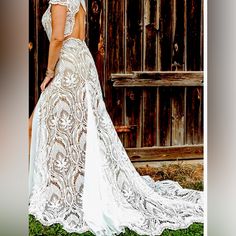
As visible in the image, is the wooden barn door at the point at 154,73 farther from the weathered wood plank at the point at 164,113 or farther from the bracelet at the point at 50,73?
the bracelet at the point at 50,73

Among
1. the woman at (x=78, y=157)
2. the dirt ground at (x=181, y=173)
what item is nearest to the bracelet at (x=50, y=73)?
the woman at (x=78, y=157)

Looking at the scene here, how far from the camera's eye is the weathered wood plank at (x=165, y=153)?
398 centimetres

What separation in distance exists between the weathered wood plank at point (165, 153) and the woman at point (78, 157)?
0.17ft

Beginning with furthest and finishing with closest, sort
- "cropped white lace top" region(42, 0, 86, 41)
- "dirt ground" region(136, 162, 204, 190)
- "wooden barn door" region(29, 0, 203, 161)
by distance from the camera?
"dirt ground" region(136, 162, 204, 190) < "wooden barn door" region(29, 0, 203, 161) < "cropped white lace top" region(42, 0, 86, 41)

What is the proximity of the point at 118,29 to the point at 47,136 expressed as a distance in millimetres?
651

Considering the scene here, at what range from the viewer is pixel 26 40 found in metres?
3.71

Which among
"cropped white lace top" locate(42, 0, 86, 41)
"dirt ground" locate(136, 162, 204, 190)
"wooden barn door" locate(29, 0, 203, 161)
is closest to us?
"cropped white lace top" locate(42, 0, 86, 41)

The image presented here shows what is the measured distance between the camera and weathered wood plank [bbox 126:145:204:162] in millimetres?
3980

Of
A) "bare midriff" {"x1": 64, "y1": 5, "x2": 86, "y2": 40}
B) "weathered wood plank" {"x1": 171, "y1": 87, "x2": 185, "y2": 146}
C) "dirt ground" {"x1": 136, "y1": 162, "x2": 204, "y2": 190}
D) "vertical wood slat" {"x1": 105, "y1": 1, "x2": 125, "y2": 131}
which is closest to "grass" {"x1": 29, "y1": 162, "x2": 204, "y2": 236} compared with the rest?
"dirt ground" {"x1": 136, "y1": 162, "x2": 204, "y2": 190}

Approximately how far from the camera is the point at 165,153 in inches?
158

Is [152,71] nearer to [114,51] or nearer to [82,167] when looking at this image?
[114,51]

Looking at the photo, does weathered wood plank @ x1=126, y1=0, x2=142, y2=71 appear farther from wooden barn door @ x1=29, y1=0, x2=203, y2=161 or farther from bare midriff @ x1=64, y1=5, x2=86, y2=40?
bare midriff @ x1=64, y1=5, x2=86, y2=40
